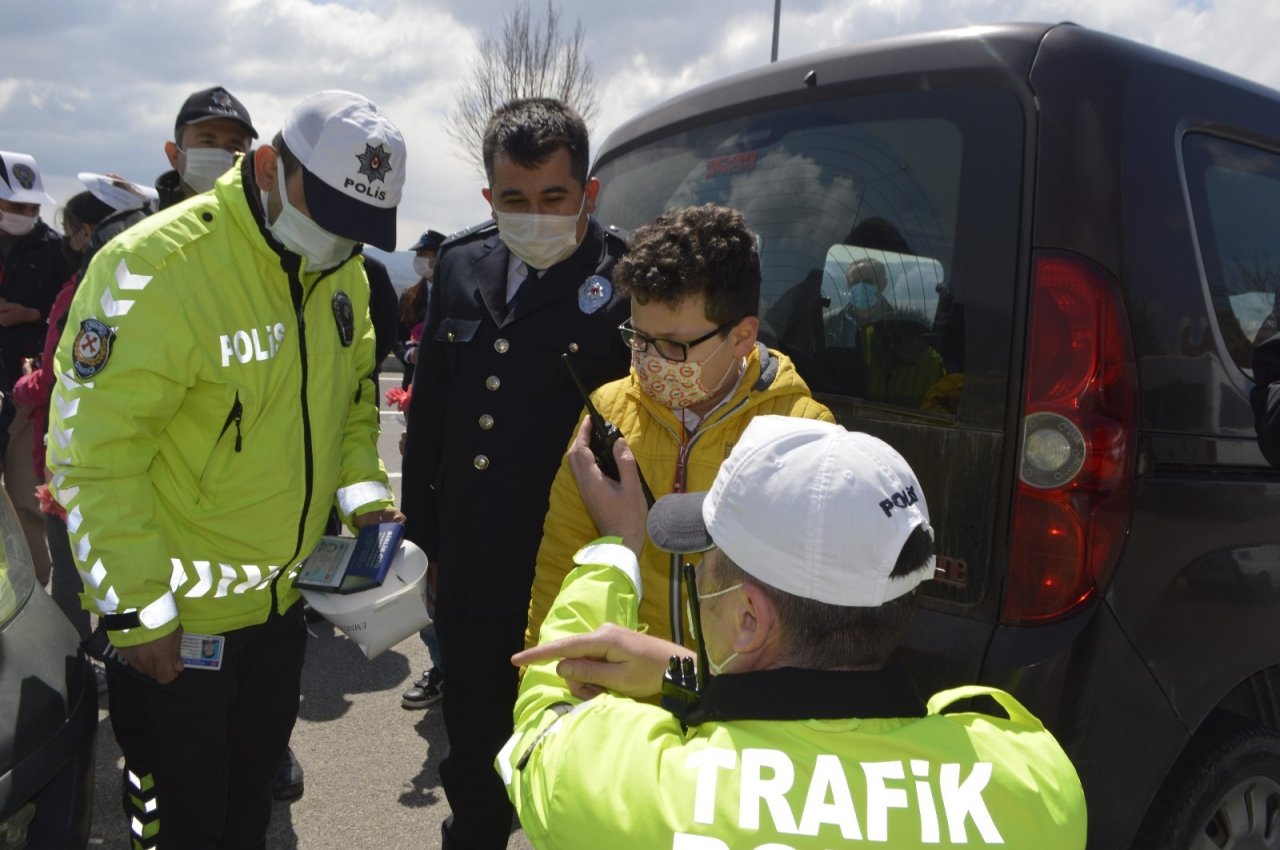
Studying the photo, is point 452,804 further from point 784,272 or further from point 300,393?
point 784,272

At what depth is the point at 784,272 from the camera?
2.36m

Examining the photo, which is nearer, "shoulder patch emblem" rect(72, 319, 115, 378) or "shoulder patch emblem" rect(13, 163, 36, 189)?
"shoulder patch emblem" rect(72, 319, 115, 378)

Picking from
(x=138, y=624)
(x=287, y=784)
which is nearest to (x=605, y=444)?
(x=138, y=624)

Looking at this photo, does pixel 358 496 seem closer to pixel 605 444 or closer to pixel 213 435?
pixel 213 435

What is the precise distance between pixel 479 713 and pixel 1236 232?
6.96 ft

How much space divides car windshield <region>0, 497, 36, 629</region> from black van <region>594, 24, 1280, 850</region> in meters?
1.84

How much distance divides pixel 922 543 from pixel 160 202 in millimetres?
3342

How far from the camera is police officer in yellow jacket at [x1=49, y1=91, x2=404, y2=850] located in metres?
1.79

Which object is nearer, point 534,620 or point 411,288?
point 534,620

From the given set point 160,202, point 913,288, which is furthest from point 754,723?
point 160,202

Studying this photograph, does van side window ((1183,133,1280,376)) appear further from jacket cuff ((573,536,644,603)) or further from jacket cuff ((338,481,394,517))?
jacket cuff ((338,481,394,517))

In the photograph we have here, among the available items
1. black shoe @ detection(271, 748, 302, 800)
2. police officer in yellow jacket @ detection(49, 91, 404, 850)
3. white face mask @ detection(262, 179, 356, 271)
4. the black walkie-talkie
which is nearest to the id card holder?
police officer in yellow jacket @ detection(49, 91, 404, 850)

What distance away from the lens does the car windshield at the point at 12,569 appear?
79.9 inches

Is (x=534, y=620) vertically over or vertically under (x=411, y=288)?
under
